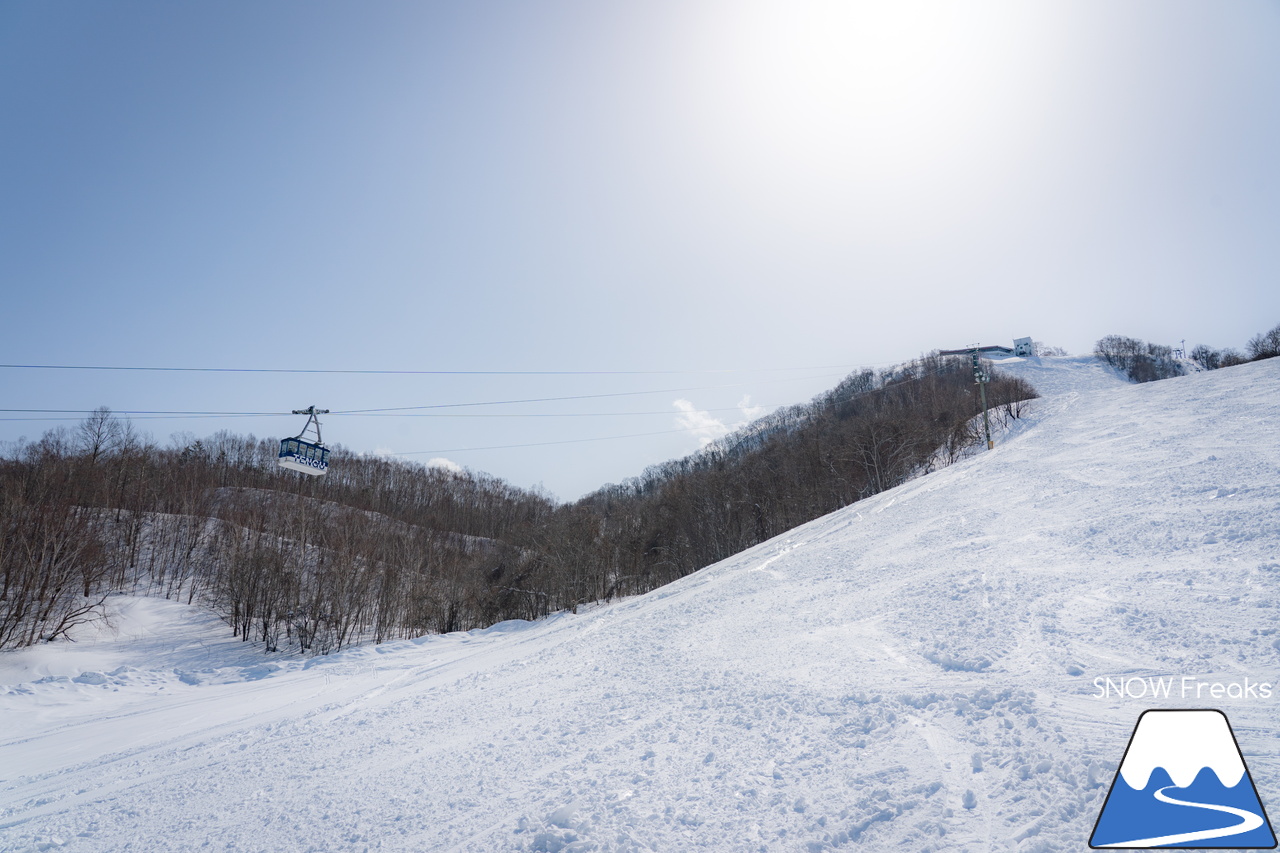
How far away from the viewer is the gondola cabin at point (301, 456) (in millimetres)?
16031

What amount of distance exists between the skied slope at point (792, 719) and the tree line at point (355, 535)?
15421 millimetres

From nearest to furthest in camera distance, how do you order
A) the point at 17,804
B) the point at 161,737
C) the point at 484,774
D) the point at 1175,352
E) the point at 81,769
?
the point at 484,774
the point at 17,804
the point at 81,769
the point at 161,737
the point at 1175,352

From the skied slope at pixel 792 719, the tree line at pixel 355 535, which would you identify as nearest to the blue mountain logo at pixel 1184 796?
the skied slope at pixel 792 719

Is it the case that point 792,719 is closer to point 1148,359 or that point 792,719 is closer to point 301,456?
point 301,456

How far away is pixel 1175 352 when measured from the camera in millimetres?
105500

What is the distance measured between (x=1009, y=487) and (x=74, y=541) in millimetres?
36545

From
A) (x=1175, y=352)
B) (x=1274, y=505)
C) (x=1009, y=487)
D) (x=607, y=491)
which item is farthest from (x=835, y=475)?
(x=1175, y=352)

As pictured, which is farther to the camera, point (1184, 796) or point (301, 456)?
point (301, 456)

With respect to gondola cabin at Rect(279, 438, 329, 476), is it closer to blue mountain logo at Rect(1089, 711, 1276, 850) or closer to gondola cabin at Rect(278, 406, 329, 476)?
gondola cabin at Rect(278, 406, 329, 476)

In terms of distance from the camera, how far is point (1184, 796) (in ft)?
10.1

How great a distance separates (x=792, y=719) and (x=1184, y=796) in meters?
2.59

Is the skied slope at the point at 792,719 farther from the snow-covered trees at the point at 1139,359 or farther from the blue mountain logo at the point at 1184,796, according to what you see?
the snow-covered trees at the point at 1139,359

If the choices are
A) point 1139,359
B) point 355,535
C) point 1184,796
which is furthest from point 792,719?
point 1139,359

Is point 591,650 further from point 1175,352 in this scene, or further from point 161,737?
point 1175,352
